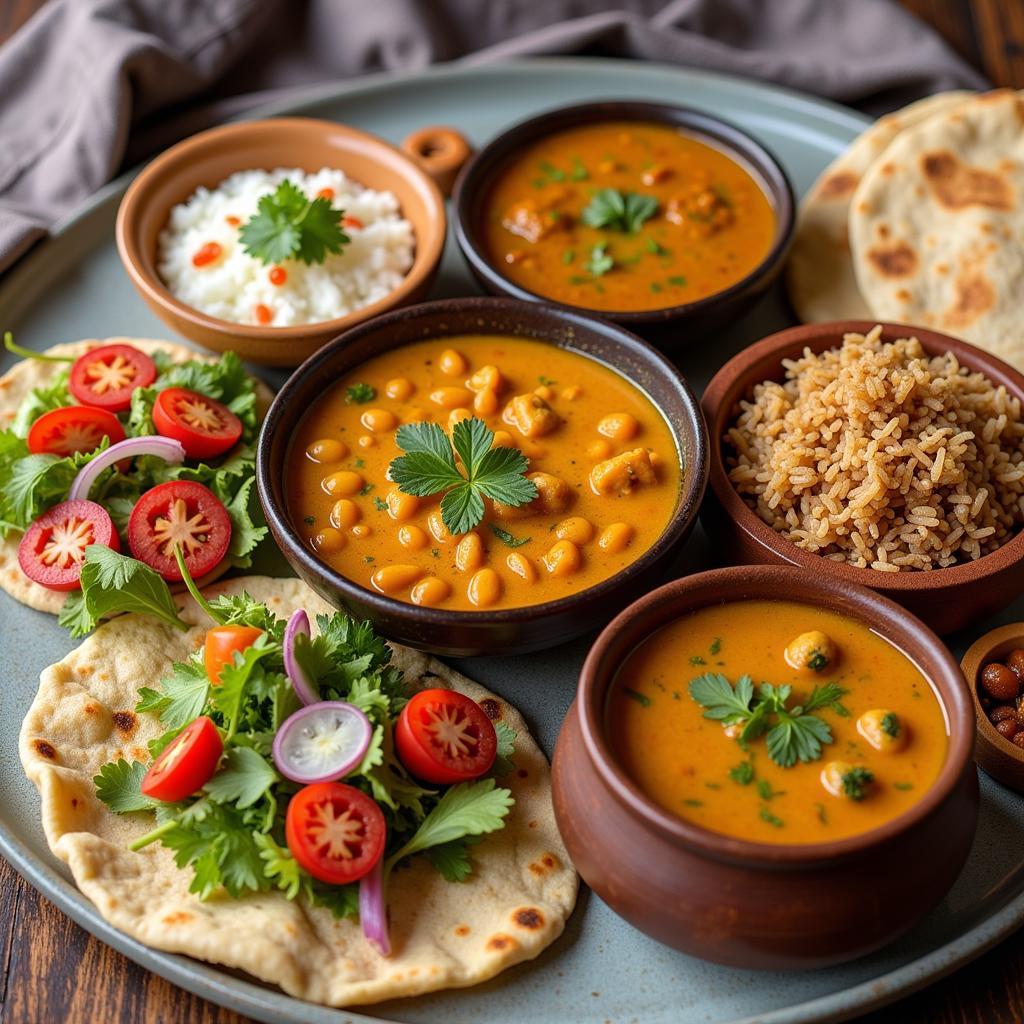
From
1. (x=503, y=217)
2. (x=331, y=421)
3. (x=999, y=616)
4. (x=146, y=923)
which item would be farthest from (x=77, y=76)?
(x=999, y=616)

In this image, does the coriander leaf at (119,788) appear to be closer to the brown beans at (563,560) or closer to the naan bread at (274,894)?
the naan bread at (274,894)

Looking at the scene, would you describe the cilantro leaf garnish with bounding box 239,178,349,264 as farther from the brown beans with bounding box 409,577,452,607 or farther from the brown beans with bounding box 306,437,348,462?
the brown beans with bounding box 409,577,452,607

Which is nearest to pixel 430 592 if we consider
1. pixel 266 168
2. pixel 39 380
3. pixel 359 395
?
pixel 359 395

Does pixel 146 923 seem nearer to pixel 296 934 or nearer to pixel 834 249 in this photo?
pixel 296 934

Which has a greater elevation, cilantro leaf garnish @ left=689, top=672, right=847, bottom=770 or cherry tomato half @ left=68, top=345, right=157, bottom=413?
cherry tomato half @ left=68, top=345, right=157, bottom=413

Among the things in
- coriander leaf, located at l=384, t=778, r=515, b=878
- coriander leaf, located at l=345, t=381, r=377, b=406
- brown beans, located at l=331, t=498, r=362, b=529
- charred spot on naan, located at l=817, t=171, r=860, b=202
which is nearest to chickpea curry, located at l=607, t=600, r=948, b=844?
coriander leaf, located at l=384, t=778, r=515, b=878

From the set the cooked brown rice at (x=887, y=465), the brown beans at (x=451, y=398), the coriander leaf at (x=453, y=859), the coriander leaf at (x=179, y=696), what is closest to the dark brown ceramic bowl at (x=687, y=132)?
the brown beans at (x=451, y=398)

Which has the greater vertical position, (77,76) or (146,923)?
(77,76)

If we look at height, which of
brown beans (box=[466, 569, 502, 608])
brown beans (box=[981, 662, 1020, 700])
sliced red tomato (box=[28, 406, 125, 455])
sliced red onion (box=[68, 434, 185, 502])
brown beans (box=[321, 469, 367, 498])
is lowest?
brown beans (box=[981, 662, 1020, 700])
